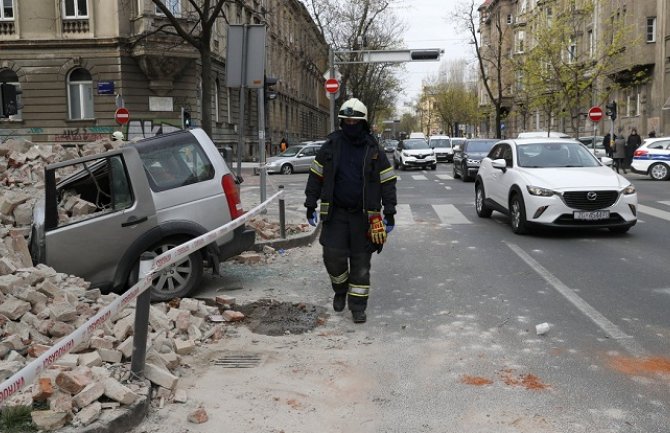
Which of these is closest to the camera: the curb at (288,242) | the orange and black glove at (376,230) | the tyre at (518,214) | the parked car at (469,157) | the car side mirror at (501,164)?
the orange and black glove at (376,230)

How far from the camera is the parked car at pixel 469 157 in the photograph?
23234 mm

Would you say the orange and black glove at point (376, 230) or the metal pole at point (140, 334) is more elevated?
the orange and black glove at point (376, 230)

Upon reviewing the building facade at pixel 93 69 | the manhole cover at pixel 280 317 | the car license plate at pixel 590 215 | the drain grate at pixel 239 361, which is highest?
the building facade at pixel 93 69

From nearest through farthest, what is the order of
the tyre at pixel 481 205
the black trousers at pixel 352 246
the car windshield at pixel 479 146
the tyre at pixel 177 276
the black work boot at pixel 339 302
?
1. the black trousers at pixel 352 246
2. the black work boot at pixel 339 302
3. the tyre at pixel 177 276
4. the tyre at pixel 481 205
5. the car windshield at pixel 479 146

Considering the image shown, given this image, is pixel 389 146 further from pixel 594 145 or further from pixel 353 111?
pixel 353 111

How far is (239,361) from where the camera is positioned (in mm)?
4848

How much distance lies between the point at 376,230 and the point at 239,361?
162 centimetres

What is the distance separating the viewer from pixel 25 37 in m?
30.7

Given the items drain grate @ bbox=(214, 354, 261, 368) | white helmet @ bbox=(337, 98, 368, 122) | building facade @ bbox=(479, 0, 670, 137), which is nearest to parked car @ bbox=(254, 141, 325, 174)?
building facade @ bbox=(479, 0, 670, 137)

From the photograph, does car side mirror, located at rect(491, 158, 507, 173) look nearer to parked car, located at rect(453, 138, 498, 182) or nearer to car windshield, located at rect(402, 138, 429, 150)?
parked car, located at rect(453, 138, 498, 182)

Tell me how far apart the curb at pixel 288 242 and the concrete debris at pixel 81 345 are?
3012 mm

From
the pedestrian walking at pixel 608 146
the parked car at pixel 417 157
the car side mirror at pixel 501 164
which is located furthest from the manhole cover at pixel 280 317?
the pedestrian walking at pixel 608 146

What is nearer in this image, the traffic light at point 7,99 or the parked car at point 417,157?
the traffic light at point 7,99

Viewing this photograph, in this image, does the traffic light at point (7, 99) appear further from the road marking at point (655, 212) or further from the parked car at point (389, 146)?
the parked car at point (389, 146)
